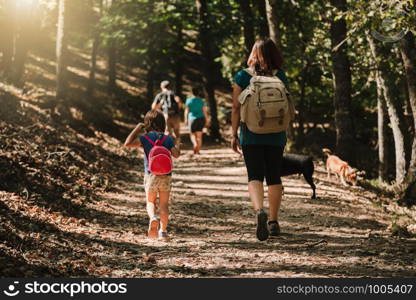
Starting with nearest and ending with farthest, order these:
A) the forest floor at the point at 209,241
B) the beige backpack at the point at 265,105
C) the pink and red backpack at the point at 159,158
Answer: the forest floor at the point at 209,241 < the beige backpack at the point at 265,105 < the pink and red backpack at the point at 159,158

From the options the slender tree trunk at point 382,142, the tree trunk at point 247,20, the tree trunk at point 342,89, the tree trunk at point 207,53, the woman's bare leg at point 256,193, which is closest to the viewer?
the woman's bare leg at point 256,193

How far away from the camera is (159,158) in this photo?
26.0 ft

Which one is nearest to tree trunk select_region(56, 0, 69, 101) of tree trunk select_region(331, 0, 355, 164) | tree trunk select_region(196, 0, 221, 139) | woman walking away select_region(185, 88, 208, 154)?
woman walking away select_region(185, 88, 208, 154)

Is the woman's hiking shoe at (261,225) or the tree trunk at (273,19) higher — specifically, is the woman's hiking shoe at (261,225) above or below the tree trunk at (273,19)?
below

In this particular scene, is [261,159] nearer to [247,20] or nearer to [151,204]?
[151,204]

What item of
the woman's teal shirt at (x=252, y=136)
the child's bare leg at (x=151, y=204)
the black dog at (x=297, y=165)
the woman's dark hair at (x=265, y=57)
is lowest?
the child's bare leg at (x=151, y=204)

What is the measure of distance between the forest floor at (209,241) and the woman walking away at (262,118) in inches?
27.6

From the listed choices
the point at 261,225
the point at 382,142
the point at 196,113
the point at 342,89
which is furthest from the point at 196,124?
the point at 261,225

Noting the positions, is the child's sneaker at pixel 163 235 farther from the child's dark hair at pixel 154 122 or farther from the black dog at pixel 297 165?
the black dog at pixel 297 165

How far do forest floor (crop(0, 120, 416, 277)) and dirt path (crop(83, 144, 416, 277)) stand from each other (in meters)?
0.01

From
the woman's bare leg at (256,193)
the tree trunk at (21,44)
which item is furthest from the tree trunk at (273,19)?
the woman's bare leg at (256,193)

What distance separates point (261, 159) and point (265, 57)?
1.25 metres

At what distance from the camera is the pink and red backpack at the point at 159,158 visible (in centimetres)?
789

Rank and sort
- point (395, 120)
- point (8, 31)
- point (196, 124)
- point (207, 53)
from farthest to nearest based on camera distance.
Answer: point (207, 53)
point (8, 31)
point (196, 124)
point (395, 120)
